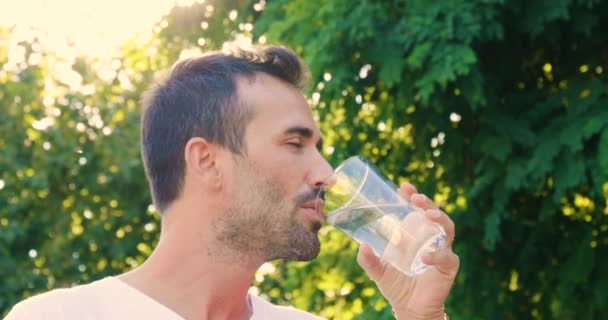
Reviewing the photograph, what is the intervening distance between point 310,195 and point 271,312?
42cm

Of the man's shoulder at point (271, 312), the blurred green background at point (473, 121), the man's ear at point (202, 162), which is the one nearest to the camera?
the man's ear at point (202, 162)

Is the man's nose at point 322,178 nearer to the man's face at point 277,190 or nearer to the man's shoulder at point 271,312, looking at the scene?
the man's face at point 277,190

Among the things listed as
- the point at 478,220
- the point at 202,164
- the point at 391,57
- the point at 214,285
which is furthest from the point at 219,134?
the point at 478,220

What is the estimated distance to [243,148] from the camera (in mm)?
3240

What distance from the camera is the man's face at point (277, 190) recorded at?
3.15m

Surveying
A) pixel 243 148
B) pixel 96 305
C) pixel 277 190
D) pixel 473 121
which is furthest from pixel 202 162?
pixel 473 121

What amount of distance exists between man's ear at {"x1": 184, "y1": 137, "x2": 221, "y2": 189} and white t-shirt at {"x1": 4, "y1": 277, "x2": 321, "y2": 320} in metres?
0.32

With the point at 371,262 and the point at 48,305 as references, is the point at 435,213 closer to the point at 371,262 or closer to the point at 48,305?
the point at 371,262

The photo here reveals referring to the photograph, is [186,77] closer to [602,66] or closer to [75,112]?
[602,66]

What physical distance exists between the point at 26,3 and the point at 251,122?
7.96m

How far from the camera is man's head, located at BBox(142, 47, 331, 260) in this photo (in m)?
3.16

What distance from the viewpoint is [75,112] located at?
38.1 feet

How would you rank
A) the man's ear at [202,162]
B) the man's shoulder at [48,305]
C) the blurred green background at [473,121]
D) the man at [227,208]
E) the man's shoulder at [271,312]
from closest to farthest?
the man's shoulder at [48,305] < the man at [227,208] < the man's ear at [202,162] < the man's shoulder at [271,312] < the blurred green background at [473,121]

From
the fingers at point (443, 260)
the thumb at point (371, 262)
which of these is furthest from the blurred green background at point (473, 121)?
the fingers at point (443, 260)
